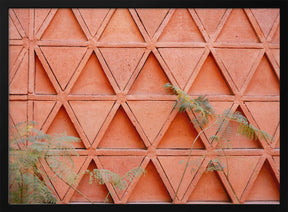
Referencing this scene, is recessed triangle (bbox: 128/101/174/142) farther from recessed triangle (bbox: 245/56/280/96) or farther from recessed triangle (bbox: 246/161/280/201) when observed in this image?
recessed triangle (bbox: 246/161/280/201)

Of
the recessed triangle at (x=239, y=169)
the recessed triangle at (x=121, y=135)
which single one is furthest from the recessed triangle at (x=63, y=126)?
the recessed triangle at (x=239, y=169)

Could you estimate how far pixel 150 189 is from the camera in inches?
91.6

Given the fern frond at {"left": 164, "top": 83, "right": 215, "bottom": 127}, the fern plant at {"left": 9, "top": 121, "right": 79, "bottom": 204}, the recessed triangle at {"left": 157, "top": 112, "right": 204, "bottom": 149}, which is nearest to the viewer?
the fern plant at {"left": 9, "top": 121, "right": 79, "bottom": 204}

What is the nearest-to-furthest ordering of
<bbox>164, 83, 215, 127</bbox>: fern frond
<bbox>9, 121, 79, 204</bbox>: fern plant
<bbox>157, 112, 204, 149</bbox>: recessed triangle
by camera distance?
<bbox>9, 121, 79, 204</bbox>: fern plant → <bbox>164, 83, 215, 127</bbox>: fern frond → <bbox>157, 112, 204, 149</bbox>: recessed triangle

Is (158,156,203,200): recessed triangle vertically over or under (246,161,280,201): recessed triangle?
over

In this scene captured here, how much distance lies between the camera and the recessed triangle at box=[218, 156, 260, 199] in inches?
92.2

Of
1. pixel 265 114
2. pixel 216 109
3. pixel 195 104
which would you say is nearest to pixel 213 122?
pixel 216 109

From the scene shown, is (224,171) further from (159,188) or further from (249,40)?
(249,40)

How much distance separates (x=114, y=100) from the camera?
7.56 feet

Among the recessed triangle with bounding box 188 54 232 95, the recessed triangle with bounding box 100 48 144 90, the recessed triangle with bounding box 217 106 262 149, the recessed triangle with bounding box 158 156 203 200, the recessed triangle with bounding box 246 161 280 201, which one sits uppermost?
the recessed triangle with bounding box 100 48 144 90

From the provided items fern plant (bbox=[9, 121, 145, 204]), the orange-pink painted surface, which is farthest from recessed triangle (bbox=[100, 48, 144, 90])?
fern plant (bbox=[9, 121, 145, 204])

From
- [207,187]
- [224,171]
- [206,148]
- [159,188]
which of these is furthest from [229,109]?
[159,188]

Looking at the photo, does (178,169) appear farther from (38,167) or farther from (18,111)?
(18,111)

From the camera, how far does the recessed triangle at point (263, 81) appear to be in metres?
2.41
